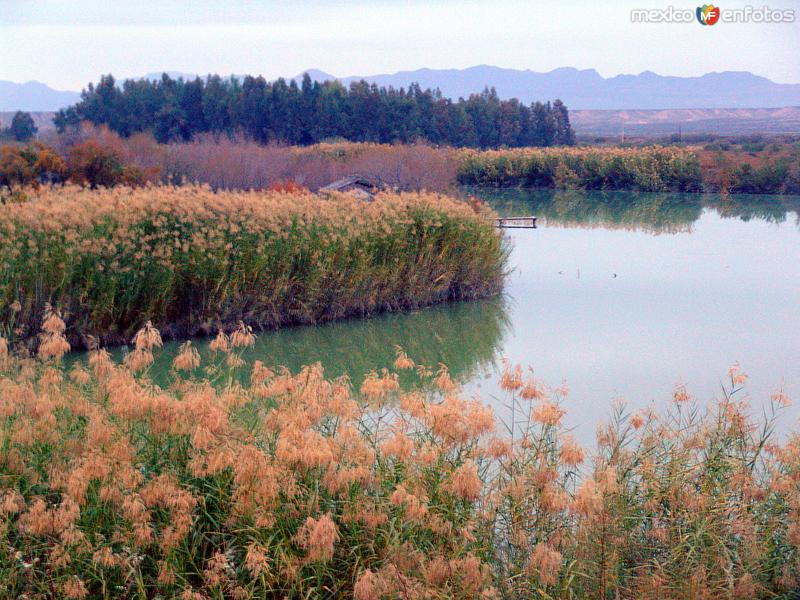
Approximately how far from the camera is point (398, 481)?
4.34m

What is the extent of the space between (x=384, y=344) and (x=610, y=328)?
9.84ft

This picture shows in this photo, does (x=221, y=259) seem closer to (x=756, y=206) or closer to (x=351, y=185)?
(x=351, y=185)

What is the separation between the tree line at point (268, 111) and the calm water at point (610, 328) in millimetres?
20430

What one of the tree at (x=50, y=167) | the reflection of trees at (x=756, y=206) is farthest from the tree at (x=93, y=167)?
the reflection of trees at (x=756, y=206)

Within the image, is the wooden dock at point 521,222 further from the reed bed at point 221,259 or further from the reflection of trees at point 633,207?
the reed bed at point 221,259

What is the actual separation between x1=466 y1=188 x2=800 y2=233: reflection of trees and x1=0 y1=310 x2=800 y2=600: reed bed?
63.8ft

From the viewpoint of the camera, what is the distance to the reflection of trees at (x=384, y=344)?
9734mm

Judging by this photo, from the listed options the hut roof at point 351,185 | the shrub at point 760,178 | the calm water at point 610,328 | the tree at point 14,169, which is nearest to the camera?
the calm water at point 610,328

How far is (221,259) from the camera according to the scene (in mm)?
10711

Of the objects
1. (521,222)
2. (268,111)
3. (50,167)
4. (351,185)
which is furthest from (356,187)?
(268,111)

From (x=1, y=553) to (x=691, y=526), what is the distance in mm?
2981

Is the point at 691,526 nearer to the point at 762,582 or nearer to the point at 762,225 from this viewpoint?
the point at 762,582

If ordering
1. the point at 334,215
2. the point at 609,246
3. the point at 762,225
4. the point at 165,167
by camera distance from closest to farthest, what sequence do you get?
the point at 334,215 < the point at 609,246 < the point at 165,167 < the point at 762,225

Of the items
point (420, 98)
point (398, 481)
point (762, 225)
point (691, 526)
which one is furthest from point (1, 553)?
point (420, 98)
